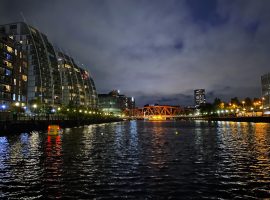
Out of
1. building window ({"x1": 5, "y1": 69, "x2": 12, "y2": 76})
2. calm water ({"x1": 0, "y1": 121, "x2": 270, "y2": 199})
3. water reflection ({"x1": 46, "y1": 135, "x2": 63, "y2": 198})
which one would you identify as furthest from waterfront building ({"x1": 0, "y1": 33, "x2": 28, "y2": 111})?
calm water ({"x1": 0, "y1": 121, "x2": 270, "y2": 199})

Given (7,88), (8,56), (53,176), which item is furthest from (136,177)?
(8,56)

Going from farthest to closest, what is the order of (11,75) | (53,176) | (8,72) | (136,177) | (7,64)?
(11,75) → (8,72) → (7,64) → (53,176) → (136,177)

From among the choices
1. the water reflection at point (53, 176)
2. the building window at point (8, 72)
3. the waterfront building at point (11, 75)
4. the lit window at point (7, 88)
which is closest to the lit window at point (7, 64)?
the waterfront building at point (11, 75)

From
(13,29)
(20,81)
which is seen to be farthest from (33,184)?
(13,29)

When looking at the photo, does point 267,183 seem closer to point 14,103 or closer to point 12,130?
point 12,130

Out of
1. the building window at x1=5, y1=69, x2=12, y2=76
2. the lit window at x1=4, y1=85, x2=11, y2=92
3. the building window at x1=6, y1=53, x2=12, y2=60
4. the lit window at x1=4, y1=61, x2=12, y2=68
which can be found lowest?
the lit window at x1=4, y1=85, x2=11, y2=92

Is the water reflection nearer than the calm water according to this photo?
No

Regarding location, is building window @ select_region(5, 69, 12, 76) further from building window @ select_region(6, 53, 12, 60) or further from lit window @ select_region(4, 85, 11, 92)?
building window @ select_region(6, 53, 12, 60)

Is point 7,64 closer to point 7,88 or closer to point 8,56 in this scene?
point 8,56

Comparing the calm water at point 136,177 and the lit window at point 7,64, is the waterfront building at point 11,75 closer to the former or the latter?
the lit window at point 7,64

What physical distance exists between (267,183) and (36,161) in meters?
23.8

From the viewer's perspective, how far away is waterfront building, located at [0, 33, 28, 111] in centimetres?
13450

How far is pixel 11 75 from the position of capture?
144m

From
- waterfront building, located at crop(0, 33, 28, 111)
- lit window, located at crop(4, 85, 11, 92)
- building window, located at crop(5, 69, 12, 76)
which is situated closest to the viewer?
→ waterfront building, located at crop(0, 33, 28, 111)
